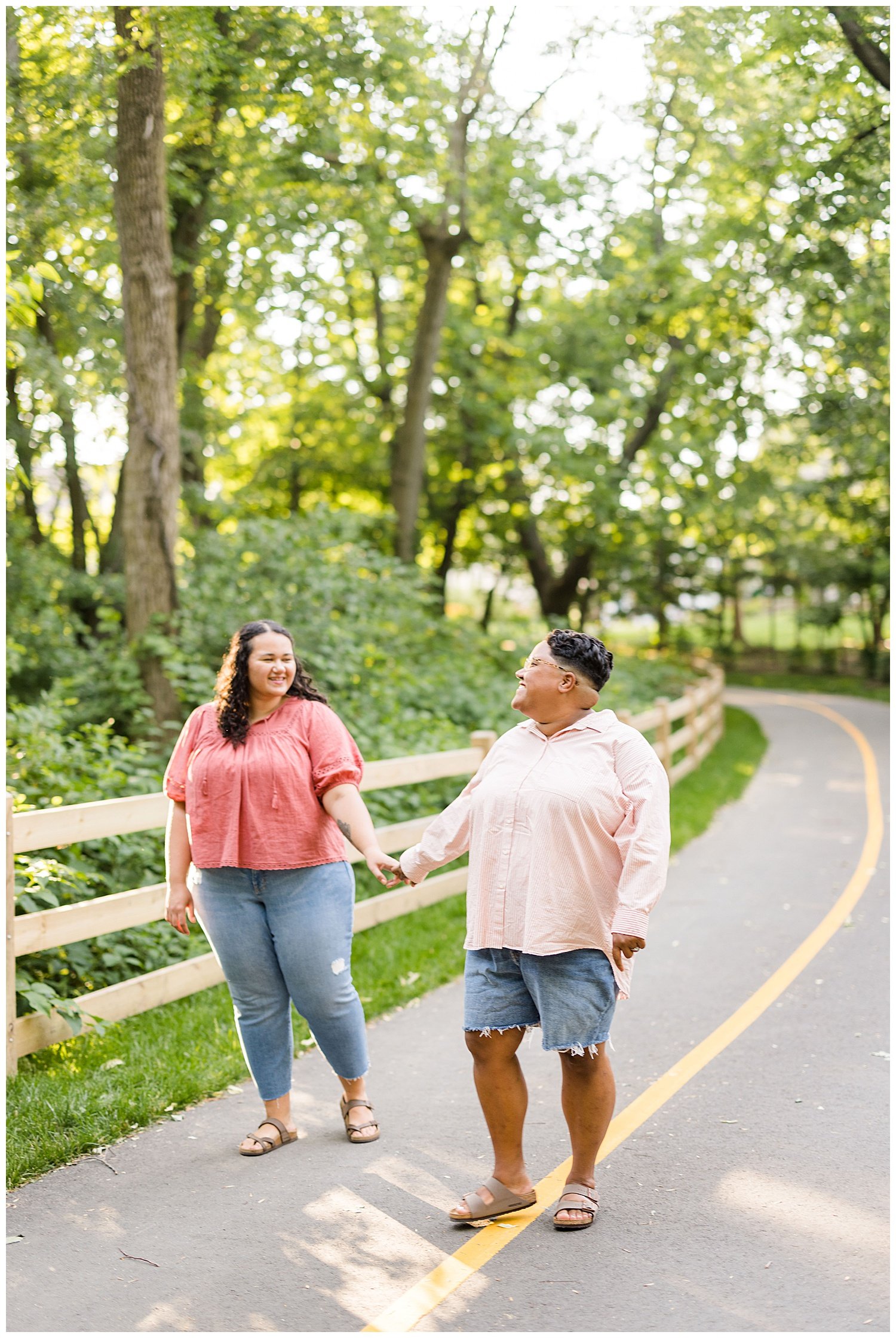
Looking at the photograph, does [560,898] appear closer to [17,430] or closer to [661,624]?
[17,430]

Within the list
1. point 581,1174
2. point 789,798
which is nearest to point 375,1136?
point 581,1174

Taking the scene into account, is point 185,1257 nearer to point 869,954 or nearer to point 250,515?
point 869,954

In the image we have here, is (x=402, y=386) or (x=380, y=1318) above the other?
(x=402, y=386)

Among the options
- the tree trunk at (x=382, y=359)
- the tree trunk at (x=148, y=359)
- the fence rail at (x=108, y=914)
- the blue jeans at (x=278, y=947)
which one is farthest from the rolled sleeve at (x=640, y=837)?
the tree trunk at (x=382, y=359)

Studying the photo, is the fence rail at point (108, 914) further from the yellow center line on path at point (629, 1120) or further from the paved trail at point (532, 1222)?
the yellow center line on path at point (629, 1120)

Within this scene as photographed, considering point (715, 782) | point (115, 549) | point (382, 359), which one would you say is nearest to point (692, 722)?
point (715, 782)

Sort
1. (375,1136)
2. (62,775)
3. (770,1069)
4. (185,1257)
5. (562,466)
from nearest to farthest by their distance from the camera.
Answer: (185,1257) → (375,1136) → (770,1069) → (62,775) → (562,466)

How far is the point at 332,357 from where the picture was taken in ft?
76.6

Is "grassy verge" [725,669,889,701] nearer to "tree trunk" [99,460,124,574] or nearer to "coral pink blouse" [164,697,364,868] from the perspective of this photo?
"tree trunk" [99,460,124,574]

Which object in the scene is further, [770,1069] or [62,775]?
[62,775]

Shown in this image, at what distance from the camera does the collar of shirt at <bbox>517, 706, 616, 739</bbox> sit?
4098 mm

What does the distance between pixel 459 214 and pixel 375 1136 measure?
47.7 feet

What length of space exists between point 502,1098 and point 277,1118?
1202 millimetres

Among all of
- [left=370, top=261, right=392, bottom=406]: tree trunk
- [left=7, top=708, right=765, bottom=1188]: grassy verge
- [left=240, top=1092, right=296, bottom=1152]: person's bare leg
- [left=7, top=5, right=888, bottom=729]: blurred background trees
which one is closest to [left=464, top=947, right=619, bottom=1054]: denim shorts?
[left=240, top=1092, right=296, bottom=1152]: person's bare leg
